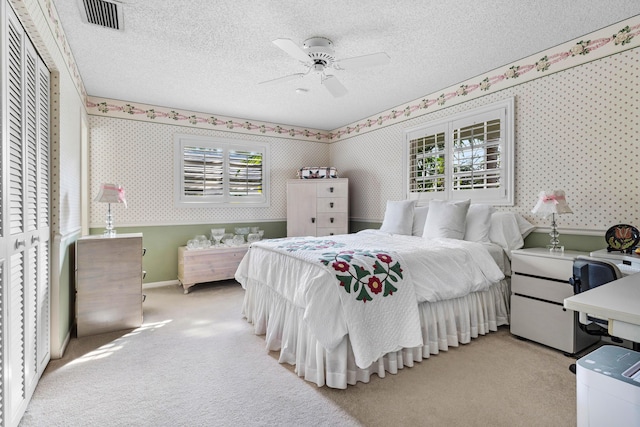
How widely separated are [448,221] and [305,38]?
2193mm

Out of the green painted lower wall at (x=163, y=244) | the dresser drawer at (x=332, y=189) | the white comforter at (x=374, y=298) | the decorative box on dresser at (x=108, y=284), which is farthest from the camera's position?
the dresser drawer at (x=332, y=189)

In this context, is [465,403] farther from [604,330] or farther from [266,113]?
[266,113]

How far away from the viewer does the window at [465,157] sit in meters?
3.48

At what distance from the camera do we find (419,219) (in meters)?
3.91

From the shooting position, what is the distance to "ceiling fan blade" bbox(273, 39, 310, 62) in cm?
234

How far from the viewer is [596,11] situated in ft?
7.98

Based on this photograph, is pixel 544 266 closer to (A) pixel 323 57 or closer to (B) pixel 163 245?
(A) pixel 323 57

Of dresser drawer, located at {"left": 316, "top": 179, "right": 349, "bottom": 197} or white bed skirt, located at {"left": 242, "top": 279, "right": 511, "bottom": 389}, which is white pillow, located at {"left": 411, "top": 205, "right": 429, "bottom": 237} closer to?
white bed skirt, located at {"left": 242, "top": 279, "right": 511, "bottom": 389}

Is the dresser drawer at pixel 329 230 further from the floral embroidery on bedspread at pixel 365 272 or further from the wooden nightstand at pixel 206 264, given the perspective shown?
the floral embroidery on bedspread at pixel 365 272

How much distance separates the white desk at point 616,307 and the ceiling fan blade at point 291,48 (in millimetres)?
A: 2221

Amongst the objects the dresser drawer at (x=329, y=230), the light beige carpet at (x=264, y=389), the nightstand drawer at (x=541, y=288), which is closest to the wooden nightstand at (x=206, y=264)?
the dresser drawer at (x=329, y=230)

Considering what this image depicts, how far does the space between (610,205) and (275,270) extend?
111 inches

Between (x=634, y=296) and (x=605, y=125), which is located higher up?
(x=605, y=125)

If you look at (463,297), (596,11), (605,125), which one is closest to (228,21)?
(596,11)
